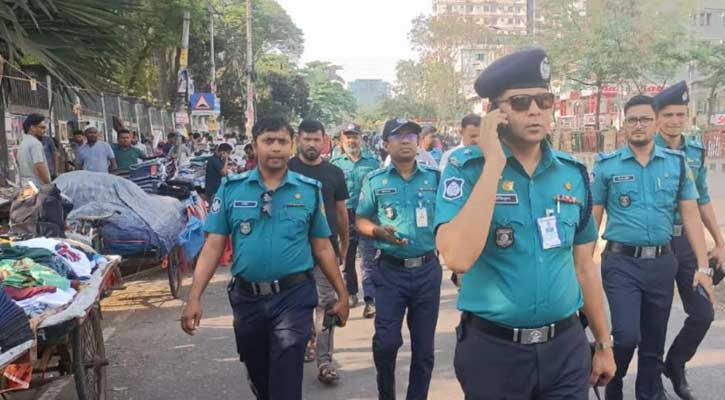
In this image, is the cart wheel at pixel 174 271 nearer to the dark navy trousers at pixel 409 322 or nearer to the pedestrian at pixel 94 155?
the pedestrian at pixel 94 155

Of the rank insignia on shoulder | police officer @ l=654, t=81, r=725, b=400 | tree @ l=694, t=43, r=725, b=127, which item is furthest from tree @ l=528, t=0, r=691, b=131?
the rank insignia on shoulder

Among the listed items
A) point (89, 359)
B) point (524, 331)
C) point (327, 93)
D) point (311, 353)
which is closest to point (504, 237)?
point (524, 331)

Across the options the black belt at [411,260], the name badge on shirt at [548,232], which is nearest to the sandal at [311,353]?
the black belt at [411,260]

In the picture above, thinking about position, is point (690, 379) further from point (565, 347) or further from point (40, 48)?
point (40, 48)

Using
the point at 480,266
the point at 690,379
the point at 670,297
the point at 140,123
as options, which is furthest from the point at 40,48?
the point at 140,123

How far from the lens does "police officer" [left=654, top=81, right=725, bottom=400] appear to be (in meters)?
4.62

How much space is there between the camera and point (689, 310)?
184 inches

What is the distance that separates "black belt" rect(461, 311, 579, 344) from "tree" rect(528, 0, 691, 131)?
24.8 meters

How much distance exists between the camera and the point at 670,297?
167 inches

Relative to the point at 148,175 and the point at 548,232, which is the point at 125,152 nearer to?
the point at 148,175

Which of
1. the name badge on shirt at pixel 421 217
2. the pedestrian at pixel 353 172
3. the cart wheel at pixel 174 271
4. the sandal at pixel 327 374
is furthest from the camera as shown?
the cart wheel at pixel 174 271

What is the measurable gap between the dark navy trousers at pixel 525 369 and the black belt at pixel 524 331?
1 centimetres

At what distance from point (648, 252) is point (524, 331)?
203cm

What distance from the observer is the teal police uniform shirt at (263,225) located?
12.4ft
